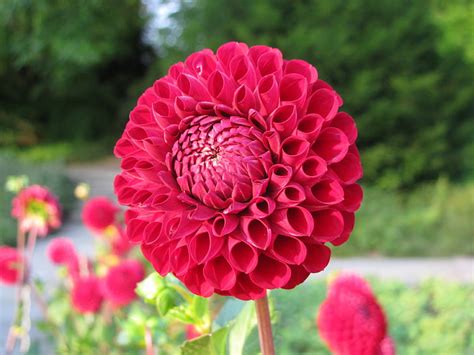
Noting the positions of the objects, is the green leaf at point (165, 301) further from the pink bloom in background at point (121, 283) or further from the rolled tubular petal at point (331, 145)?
the pink bloom in background at point (121, 283)

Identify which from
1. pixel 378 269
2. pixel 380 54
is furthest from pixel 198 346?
pixel 380 54

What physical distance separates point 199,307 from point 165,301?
4 centimetres

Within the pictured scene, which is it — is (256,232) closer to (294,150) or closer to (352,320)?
(294,150)

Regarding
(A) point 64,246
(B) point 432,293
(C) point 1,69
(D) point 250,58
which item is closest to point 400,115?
(B) point 432,293

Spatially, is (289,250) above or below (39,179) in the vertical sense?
below

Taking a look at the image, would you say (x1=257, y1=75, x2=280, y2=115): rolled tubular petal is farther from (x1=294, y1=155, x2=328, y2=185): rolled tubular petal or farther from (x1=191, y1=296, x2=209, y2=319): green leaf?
(x1=191, y1=296, x2=209, y2=319): green leaf

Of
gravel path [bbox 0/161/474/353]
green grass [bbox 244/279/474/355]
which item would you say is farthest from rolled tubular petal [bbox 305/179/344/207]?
gravel path [bbox 0/161/474/353]

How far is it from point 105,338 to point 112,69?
7.84m

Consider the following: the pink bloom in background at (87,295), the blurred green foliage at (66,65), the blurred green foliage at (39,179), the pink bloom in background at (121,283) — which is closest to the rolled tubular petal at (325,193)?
the pink bloom in background at (121,283)

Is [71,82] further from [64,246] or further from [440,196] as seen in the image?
[64,246]

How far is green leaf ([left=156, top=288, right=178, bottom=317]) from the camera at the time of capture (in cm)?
48

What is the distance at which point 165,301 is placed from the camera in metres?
0.49

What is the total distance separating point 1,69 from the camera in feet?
23.6

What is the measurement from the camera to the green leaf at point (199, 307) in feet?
1.63
